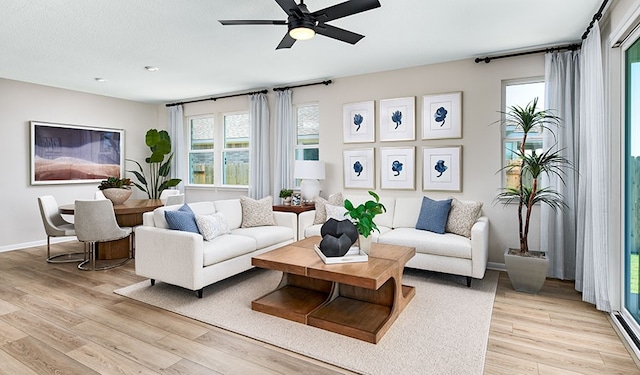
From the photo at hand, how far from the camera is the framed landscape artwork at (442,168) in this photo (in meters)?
4.61

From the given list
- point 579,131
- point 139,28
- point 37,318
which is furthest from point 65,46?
point 579,131

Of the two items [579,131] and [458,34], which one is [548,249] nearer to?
[579,131]

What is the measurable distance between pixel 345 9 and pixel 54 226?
464 centimetres

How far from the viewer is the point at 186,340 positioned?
2578 mm

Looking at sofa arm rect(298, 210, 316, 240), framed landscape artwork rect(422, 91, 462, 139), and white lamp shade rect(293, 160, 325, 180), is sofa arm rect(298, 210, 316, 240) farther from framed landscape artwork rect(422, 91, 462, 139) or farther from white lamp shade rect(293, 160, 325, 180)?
framed landscape artwork rect(422, 91, 462, 139)

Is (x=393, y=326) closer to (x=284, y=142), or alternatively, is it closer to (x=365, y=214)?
(x=365, y=214)

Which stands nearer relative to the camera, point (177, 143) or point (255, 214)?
point (255, 214)

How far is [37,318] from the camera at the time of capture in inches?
116

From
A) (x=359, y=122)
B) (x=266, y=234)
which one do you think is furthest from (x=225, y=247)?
(x=359, y=122)

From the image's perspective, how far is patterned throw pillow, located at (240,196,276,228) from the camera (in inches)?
182

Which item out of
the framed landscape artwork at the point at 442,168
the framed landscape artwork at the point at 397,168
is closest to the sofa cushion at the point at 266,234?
the framed landscape artwork at the point at 397,168

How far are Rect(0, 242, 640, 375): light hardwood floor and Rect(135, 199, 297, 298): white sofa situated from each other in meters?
0.37

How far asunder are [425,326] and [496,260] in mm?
2166

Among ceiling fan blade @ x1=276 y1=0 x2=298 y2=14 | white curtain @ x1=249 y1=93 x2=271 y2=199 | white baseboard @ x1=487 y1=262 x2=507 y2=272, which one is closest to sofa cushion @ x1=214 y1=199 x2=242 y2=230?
white curtain @ x1=249 y1=93 x2=271 y2=199
